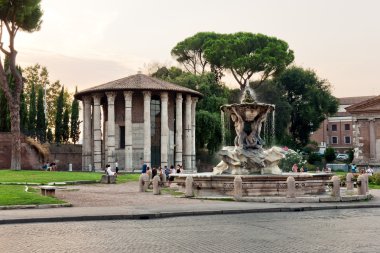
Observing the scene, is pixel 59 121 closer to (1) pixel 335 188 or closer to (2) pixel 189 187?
(2) pixel 189 187

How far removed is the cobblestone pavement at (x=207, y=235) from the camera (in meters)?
9.77

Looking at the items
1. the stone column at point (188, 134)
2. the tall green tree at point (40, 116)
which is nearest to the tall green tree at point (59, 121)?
the tall green tree at point (40, 116)

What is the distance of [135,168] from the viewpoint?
52594mm

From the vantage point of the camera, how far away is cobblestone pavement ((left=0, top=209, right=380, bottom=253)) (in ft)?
32.1

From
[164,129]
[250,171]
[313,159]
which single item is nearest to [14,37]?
[164,129]

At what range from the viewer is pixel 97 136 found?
53.3 m

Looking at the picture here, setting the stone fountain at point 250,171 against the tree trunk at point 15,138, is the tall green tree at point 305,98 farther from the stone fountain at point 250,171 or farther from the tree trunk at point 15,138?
the stone fountain at point 250,171

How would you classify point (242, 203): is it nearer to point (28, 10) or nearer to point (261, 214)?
point (261, 214)

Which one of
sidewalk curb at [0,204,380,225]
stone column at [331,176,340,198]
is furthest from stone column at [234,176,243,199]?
stone column at [331,176,340,198]

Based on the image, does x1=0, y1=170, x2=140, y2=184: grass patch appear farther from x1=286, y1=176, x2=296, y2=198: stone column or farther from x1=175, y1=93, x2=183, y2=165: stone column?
x1=286, y1=176, x2=296, y2=198: stone column

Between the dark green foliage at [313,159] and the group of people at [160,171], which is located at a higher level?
the dark green foliage at [313,159]

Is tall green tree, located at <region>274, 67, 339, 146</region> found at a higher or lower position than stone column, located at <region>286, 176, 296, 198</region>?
higher

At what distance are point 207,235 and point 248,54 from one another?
5475 cm

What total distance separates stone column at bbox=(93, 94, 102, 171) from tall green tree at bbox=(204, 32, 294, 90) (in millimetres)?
16786
